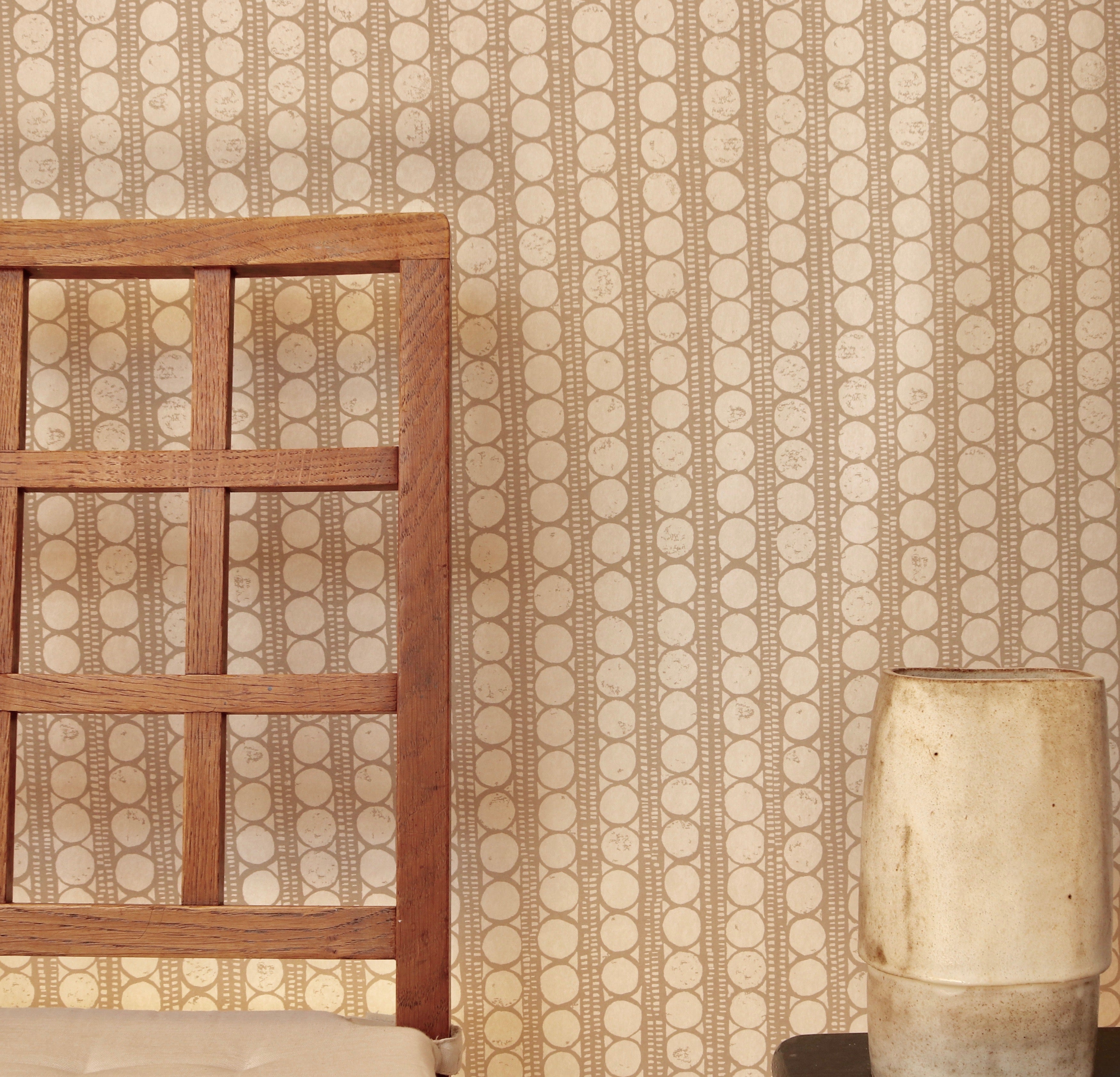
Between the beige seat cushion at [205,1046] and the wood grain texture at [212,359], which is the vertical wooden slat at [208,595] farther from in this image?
the beige seat cushion at [205,1046]

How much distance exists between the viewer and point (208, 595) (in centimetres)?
88

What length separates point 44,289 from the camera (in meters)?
1.05

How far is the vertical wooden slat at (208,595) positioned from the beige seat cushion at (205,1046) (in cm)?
11

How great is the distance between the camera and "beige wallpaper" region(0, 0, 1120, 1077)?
1.04 meters

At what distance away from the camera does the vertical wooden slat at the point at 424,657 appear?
2.85 feet

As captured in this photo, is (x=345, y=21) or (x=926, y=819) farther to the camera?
(x=345, y=21)

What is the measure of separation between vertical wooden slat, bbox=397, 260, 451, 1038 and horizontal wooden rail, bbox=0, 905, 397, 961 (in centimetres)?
4

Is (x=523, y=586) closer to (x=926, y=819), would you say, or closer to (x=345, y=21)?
(x=926, y=819)

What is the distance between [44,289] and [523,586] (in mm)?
615

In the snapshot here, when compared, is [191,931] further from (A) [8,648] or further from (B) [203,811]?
(A) [8,648]

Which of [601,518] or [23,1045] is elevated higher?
[601,518]

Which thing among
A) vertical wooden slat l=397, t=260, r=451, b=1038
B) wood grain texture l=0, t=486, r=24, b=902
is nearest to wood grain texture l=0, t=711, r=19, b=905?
wood grain texture l=0, t=486, r=24, b=902

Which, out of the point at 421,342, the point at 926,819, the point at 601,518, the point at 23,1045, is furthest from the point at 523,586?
the point at 23,1045

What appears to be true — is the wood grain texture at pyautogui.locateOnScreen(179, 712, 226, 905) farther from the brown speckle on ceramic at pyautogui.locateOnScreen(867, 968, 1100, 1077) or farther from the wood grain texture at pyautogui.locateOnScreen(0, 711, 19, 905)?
the brown speckle on ceramic at pyautogui.locateOnScreen(867, 968, 1100, 1077)
